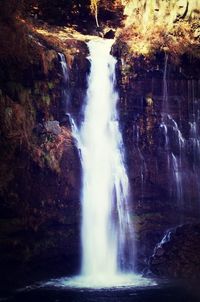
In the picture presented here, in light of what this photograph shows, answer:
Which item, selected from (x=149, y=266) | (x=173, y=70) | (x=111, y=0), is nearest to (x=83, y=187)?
(x=149, y=266)

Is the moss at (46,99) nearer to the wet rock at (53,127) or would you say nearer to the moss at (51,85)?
the moss at (51,85)

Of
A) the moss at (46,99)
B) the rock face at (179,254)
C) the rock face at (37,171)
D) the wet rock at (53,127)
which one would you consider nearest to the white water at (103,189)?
the rock face at (37,171)

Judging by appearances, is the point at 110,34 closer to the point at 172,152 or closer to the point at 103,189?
the point at 172,152

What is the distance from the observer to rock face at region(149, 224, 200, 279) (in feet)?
53.3

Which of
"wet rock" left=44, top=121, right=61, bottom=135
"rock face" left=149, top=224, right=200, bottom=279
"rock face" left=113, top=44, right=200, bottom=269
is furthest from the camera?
"rock face" left=113, top=44, right=200, bottom=269

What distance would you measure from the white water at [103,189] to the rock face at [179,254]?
872 millimetres

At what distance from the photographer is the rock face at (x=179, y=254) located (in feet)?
53.3

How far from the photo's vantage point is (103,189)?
17281mm

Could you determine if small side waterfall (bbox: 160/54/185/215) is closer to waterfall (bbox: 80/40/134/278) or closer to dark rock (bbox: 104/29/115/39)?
waterfall (bbox: 80/40/134/278)

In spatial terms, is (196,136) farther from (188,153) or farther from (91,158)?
(91,158)

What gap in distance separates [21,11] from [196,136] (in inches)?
314

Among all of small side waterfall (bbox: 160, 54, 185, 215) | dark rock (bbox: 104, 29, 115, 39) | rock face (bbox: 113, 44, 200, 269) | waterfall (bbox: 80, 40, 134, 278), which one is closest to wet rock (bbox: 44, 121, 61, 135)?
waterfall (bbox: 80, 40, 134, 278)

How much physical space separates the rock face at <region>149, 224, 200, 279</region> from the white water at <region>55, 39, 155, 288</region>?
872 mm

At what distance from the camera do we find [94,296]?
13305 mm
